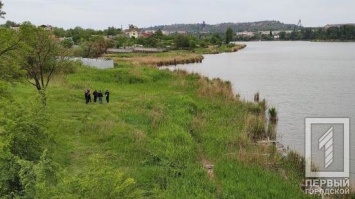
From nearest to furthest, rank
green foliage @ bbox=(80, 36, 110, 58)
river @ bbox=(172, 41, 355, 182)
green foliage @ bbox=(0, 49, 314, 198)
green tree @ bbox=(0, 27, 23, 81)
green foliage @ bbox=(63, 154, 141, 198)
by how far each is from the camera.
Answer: green foliage @ bbox=(63, 154, 141, 198), green foliage @ bbox=(0, 49, 314, 198), green tree @ bbox=(0, 27, 23, 81), river @ bbox=(172, 41, 355, 182), green foliage @ bbox=(80, 36, 110, 58)

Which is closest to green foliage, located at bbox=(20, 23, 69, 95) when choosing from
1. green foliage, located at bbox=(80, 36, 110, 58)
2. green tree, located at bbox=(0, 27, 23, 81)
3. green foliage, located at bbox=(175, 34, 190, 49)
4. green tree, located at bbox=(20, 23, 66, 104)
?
green tree, located at bbox=(20, 23, 66, 104)

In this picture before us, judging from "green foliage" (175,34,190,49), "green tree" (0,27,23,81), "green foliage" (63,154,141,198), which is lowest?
"green foliage" (63,154,141,198)

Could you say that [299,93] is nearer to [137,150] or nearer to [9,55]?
[137,150]

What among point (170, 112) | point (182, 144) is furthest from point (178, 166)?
point (170, 112)

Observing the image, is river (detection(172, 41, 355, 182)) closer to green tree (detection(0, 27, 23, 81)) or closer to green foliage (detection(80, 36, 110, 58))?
green tree (detection(0, 27, 23, 81))

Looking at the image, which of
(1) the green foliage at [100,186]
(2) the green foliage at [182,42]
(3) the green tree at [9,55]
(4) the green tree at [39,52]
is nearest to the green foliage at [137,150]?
(1) the green foliage at [100,186]

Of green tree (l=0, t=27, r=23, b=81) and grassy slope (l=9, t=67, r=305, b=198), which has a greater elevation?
green tree (l=0, t=27, r=23, b=81)

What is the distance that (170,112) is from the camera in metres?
23.5

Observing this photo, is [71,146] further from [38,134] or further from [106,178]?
[106,178]

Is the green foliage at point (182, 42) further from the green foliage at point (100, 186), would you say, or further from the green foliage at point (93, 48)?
the green foliage at point (100, 186)

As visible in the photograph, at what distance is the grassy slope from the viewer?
1319 centimetres

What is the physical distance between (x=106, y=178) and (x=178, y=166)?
6.90m

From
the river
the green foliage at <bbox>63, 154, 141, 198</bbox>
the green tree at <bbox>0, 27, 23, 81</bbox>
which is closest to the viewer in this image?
the green foliage at <bbox>63, 154, 141, 198</bbox>

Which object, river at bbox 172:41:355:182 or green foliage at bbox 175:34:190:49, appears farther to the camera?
green foliage at bbox 175:34:190:49
